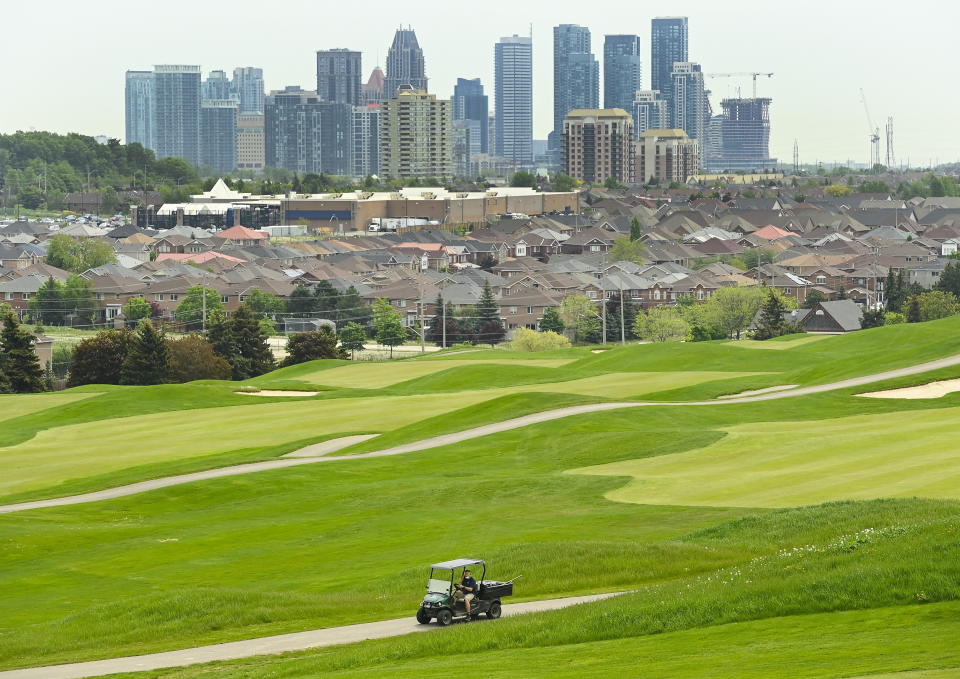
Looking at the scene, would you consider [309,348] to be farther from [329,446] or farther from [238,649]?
[238,649]

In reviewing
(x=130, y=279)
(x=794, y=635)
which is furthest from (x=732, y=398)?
(x=130, y=279)

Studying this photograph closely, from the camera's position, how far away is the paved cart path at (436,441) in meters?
35.2

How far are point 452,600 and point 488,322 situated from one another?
321ft

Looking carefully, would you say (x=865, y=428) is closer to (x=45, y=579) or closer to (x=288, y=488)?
(x=288, y=488)

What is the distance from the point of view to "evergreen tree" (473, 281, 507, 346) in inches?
4567

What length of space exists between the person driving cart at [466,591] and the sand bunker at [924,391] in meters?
27.1

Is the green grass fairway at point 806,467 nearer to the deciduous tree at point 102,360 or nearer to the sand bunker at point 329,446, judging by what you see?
the sand bunker at point 329,446

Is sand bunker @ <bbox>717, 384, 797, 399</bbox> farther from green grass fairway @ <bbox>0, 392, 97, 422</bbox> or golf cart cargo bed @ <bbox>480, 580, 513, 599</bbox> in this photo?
golf cart cargo bed @ <bbox>480, 580, 513, 599</bbox>

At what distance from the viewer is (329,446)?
140 feet

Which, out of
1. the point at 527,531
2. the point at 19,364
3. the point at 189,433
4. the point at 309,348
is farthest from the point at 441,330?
the point at 527,531

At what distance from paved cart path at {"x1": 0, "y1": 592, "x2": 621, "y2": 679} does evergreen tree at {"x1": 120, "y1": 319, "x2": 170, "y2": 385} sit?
5299 centimetres

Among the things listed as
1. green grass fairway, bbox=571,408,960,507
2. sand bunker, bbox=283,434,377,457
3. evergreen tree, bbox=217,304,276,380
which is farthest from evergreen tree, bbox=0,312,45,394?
green grass fairway, bbox=571,408,960,507

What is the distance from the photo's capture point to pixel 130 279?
459 ft

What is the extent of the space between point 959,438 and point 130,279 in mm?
115485
